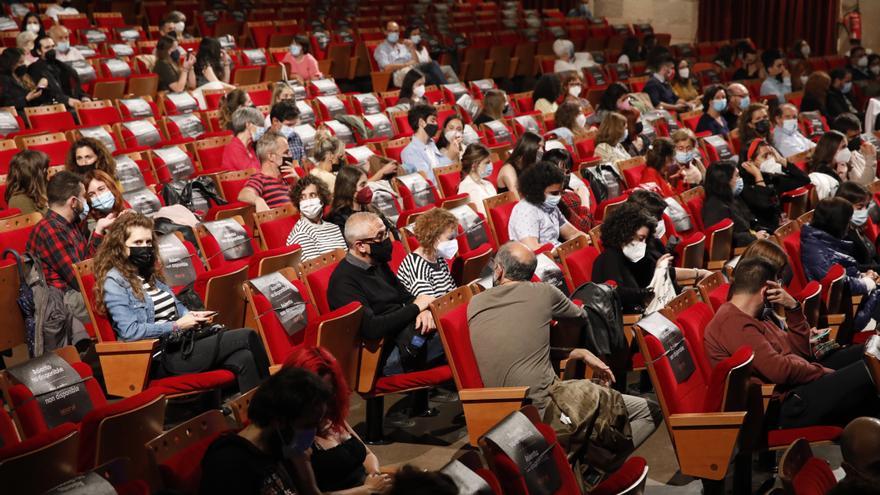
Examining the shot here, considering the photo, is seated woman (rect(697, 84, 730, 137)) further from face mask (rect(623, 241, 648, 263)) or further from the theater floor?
the theater floor

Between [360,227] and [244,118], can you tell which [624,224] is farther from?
[244,118]

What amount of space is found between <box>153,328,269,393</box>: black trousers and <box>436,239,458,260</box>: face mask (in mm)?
922

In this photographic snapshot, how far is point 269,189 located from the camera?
5.90 meters

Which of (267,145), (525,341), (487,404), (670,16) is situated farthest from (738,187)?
(670,16)

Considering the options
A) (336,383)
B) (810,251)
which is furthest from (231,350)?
(810,251)

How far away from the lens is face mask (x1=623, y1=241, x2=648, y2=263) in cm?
473

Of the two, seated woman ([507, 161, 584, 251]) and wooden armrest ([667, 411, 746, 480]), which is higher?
seated woman ([507, 161, 584, 251])

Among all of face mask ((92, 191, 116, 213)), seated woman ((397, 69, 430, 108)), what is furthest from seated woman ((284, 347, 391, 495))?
seated woman ((397, 69, 430, 108))

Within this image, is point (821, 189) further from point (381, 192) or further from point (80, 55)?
point (80, 55)

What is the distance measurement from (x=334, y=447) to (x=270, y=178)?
10.1 ft

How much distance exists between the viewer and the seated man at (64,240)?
459cm

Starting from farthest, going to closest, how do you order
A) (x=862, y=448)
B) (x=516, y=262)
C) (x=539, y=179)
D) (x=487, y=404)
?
(x=539, y=179)
(x=516, y=262)
(x=487, y=404)
(x=862, y=448)

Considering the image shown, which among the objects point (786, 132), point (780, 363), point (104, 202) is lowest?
point (786, 132)

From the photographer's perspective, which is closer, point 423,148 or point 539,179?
point 539,179
